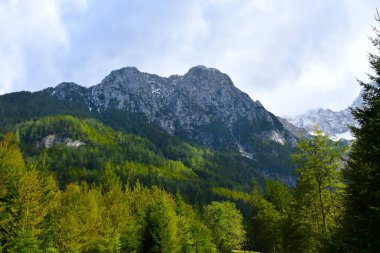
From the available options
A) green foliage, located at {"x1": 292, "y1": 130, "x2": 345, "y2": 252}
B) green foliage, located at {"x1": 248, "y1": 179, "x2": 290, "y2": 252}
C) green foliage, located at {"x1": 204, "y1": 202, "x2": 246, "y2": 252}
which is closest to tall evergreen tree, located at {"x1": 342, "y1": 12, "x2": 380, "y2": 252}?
green foliage, located at {"x1": 292, "y1": 130, "x2": 345, "y2": 252}

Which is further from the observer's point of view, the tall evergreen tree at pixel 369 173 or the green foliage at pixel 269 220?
the green foliage at pixel 269 220

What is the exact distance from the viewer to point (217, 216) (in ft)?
309

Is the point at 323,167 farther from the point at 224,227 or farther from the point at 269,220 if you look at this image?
the point at 224,227

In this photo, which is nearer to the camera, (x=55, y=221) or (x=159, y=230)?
(x=159, y=230)

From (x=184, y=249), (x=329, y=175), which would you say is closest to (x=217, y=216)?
(x=184, y=249)

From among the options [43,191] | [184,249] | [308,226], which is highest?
[43,191]

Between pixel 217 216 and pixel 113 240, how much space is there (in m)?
47.7

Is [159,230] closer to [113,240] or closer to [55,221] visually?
[113,240]

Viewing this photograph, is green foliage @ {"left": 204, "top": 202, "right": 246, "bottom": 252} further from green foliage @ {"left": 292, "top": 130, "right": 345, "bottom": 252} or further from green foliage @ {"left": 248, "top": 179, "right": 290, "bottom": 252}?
green foliage @ {"left": 292, "top": 130, "right": 345, "bottom": 252}

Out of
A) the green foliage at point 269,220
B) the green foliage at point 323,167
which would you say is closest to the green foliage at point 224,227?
the green foliage at point 269,220

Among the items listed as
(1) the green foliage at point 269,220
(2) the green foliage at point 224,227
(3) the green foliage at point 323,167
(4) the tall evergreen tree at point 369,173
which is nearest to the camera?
(4) the tall evergreen tree at point 369,173

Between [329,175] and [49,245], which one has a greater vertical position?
[329,175]

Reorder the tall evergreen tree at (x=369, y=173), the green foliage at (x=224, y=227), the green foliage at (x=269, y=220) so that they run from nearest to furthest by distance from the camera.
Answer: the tall evergreen tree at (x=369, y=173) → the green foliage at (x=269, y=220) → the green foliage at (x=224, y=227)

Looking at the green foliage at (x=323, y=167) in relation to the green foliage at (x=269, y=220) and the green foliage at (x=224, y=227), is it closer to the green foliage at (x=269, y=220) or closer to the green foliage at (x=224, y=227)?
the green foliage at (x=269, y=220)
